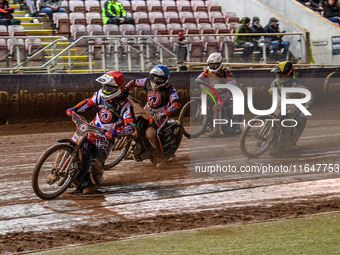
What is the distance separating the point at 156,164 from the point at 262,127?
6.95 feet

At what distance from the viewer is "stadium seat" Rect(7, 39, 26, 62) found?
1357 centimetres

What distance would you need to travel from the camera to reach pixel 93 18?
17.6 m

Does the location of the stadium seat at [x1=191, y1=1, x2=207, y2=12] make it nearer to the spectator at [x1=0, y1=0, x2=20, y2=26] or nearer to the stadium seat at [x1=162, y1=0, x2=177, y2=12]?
the stadium seat at [x1=162, y1=0, x2=177, y2=12]

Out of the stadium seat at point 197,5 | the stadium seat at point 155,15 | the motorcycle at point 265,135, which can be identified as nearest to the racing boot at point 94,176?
the motorcycle at point 265,135

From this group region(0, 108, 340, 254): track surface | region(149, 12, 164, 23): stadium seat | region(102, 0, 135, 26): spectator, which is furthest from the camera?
region(149, 12, 164, 23): stadium seat

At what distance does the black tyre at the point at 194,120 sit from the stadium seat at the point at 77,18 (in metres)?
6.17

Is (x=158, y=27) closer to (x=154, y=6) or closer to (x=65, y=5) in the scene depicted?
(x=154, y=6)

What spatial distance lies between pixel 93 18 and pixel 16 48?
174 inches

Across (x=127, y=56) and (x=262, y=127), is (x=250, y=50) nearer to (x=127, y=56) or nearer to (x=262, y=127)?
(x=127, y=56)

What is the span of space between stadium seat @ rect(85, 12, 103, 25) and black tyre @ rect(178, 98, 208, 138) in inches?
245

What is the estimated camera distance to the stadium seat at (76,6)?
60.5 ft

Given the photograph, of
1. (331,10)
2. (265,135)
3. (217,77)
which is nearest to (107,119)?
(265,135)

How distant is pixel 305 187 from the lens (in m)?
8.42

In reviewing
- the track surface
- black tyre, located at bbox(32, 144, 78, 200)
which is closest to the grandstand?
the track surface
